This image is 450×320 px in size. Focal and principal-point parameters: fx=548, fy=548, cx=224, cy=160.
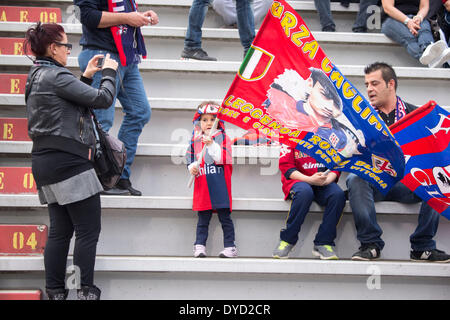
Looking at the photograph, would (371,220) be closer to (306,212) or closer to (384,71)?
(306,212)

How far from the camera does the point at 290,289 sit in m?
2.97

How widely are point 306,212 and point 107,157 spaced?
1.13m

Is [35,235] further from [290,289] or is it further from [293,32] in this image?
[293,32]

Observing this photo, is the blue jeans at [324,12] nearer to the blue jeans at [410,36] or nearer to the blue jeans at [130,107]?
the blue jeans at [410,36]

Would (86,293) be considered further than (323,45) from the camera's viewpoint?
No

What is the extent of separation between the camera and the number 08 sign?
3.02 m

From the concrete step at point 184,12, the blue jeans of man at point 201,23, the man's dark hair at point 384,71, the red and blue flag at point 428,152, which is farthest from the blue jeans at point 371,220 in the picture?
the concrete step at point 184,12

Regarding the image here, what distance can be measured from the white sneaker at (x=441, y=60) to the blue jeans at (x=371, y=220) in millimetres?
1444

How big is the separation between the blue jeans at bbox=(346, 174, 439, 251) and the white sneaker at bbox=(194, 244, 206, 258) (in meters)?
0.87

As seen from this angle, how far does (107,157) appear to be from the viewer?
9.11 feet

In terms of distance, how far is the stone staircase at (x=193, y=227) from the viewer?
9.56 ft

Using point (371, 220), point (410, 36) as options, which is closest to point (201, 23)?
point (410, 36)
